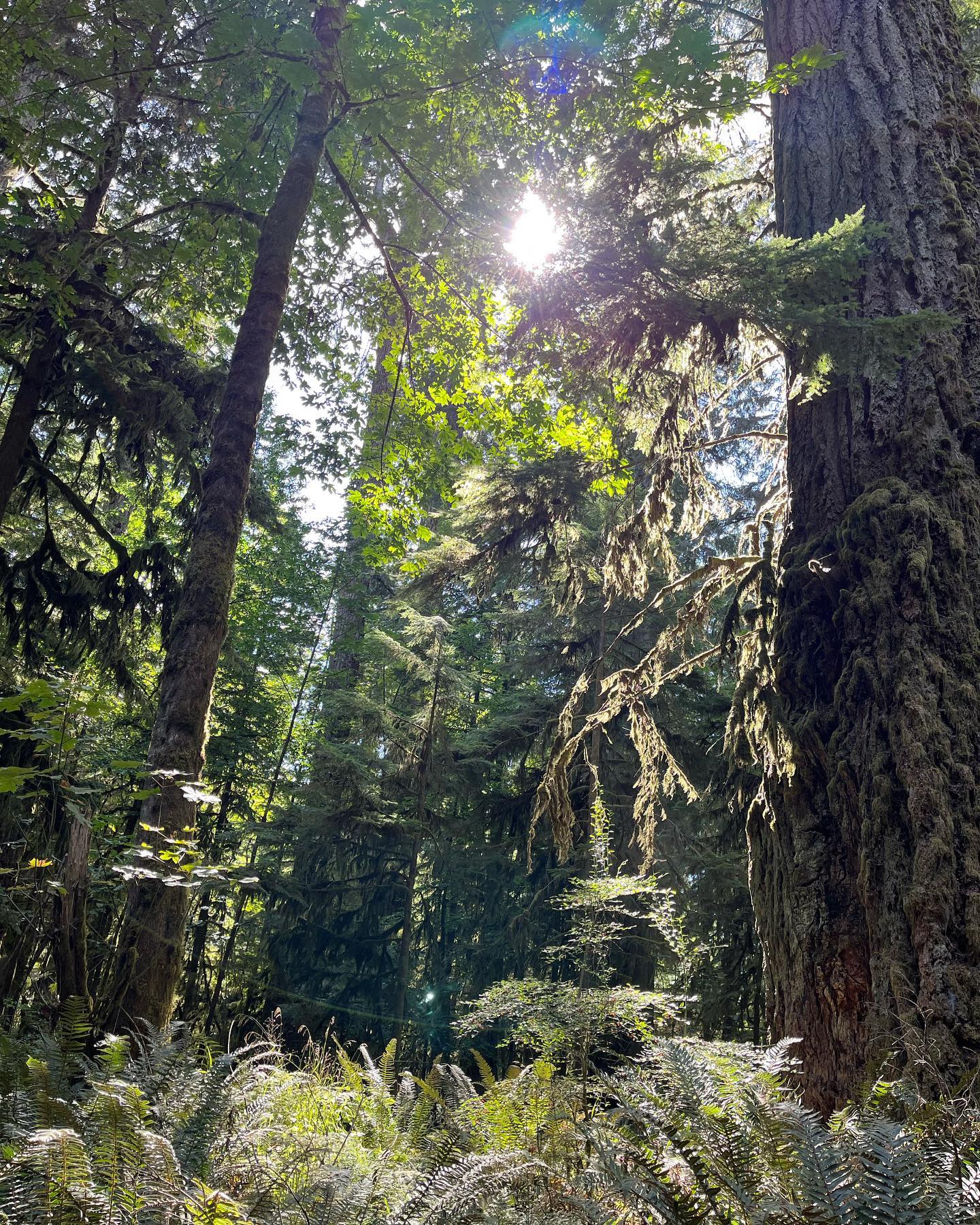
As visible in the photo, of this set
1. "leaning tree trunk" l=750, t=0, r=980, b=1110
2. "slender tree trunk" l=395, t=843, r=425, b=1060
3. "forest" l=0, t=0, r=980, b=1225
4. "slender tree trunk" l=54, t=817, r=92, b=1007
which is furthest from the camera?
"slender tree trunk" l=395, t=843, r=425, b=1060

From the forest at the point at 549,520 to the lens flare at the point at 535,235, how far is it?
1.4 inches

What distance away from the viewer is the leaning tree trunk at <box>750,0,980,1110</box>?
3.16m

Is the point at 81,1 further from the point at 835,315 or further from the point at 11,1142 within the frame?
the point at 11,1142

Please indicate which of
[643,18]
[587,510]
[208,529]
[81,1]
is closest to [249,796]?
[587,510]

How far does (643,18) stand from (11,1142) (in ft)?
24.1

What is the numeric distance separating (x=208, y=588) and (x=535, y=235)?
2751 mm

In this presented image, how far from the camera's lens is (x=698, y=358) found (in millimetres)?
5398

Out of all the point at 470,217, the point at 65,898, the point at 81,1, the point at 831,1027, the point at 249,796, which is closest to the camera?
the point at 831,1027

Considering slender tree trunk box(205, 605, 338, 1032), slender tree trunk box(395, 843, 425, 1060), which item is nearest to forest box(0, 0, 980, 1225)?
slender tree trunk box(395, 843, 425, 1060)

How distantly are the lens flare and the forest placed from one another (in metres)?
0.04

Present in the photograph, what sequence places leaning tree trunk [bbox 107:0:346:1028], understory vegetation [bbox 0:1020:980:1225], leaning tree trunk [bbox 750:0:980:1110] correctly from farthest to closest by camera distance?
leaning tree trunk [bbox 107:0:346:1028] < leaning tree trunk [bbox 750:0:980:1110] < understory vegetation [bbox 0:1020:980:1225]

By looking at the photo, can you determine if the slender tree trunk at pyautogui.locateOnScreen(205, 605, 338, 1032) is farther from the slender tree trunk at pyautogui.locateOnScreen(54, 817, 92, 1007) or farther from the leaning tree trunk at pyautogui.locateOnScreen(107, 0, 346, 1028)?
the slender tree trunk at pyautogui.locateOnScreen(54, 817, 92, 1007)

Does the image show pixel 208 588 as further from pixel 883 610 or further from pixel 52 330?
pixel 52 330

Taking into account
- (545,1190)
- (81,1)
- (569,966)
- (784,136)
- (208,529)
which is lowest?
(569,966)
